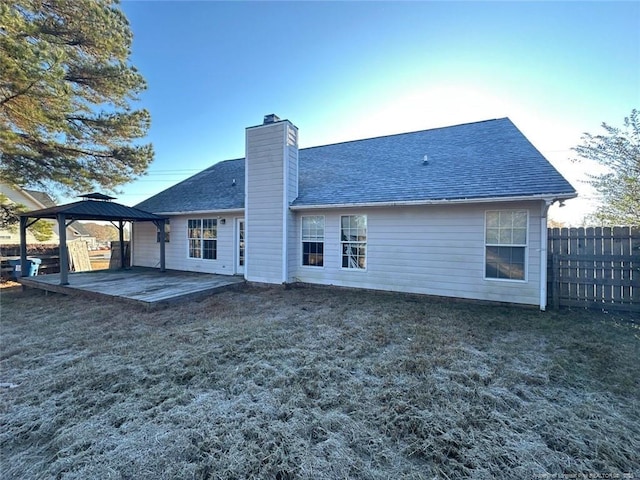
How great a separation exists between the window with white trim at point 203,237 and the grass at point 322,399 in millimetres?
5245

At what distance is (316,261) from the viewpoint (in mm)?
8430

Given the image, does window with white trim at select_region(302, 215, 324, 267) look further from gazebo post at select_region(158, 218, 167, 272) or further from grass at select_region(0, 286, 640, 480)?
gazebo post at select_region(158, 218, 167, 272)

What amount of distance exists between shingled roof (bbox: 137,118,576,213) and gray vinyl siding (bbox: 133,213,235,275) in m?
0.75

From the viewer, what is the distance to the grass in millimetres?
2000

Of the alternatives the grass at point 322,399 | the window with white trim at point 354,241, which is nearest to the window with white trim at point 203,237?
the window with white trim at point 354,241

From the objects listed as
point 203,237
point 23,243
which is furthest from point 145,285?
point 23,243

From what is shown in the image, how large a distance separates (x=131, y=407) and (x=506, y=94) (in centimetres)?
1183

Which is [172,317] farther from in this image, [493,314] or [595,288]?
[595,288]

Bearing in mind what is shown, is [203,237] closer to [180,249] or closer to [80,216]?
[180,249]

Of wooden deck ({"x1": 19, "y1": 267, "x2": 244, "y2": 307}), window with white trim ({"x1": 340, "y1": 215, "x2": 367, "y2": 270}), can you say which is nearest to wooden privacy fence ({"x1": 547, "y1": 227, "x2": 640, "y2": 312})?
window with white trim ({"x1": 340, "y1": 215, "x2": 367, "y2": 270})

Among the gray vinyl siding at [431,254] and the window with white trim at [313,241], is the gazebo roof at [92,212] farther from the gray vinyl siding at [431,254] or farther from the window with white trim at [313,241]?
the gray vinyl siding at [431,254]

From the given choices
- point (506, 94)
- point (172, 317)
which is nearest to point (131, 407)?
point (172, 317)

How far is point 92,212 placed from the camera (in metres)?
8.75

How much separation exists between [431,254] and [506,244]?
1592 mm
